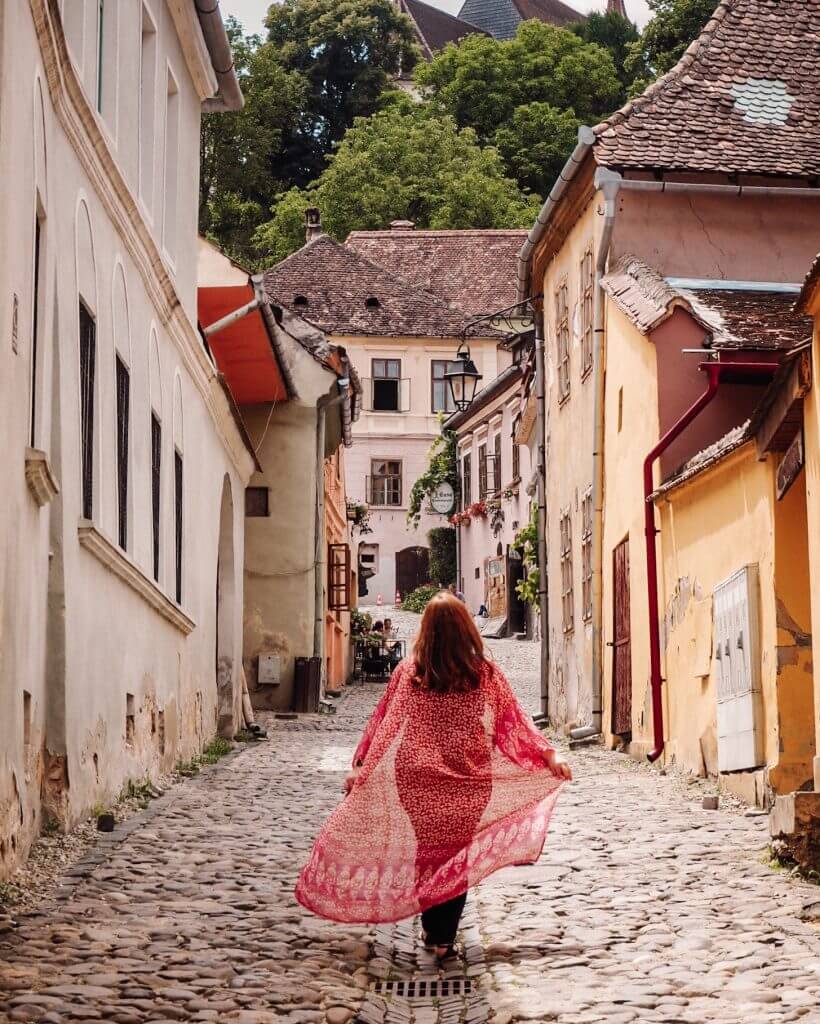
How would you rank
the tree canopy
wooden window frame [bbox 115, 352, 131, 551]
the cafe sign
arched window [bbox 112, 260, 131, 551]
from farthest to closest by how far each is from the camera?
the tree canopy < wooden window frame [bbox 115, 352, 131, 551] < arched window [bbox 112, 260, 131, 551] < the cafe sign

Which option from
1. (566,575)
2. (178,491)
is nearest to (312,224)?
(566,575)

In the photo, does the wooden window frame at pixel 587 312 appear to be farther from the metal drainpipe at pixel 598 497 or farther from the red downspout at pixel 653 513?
the red downspout at pixel 653 513

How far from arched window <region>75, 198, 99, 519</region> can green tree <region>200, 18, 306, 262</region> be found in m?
57.0

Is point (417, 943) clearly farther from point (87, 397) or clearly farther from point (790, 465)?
point (87, 397)

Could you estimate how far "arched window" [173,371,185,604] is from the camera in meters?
16.0

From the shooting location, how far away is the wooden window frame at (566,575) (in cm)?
2177

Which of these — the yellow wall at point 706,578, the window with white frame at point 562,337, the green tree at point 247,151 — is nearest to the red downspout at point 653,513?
the yellow wall at point 706,578

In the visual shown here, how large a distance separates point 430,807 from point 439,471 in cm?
4868

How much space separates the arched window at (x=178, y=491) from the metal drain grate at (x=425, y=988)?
9.56 metres

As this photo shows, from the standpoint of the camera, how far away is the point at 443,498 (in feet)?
182

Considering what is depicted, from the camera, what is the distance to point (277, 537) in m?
27.5

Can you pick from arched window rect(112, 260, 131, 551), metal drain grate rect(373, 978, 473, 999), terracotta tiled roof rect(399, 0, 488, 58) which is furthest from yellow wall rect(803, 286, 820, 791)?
terracotta tiled roof rect(399, 0, 488, 58)

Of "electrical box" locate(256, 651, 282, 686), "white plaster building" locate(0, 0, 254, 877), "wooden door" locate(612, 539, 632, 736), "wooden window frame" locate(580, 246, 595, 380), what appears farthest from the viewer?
"electrical box" locate(256, 651, 282, 686)

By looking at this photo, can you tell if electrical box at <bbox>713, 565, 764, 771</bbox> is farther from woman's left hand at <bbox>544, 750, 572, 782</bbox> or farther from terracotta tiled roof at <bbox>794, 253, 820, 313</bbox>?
woman's left hand at <bbox>544, 750, 572, 782</bbox>
